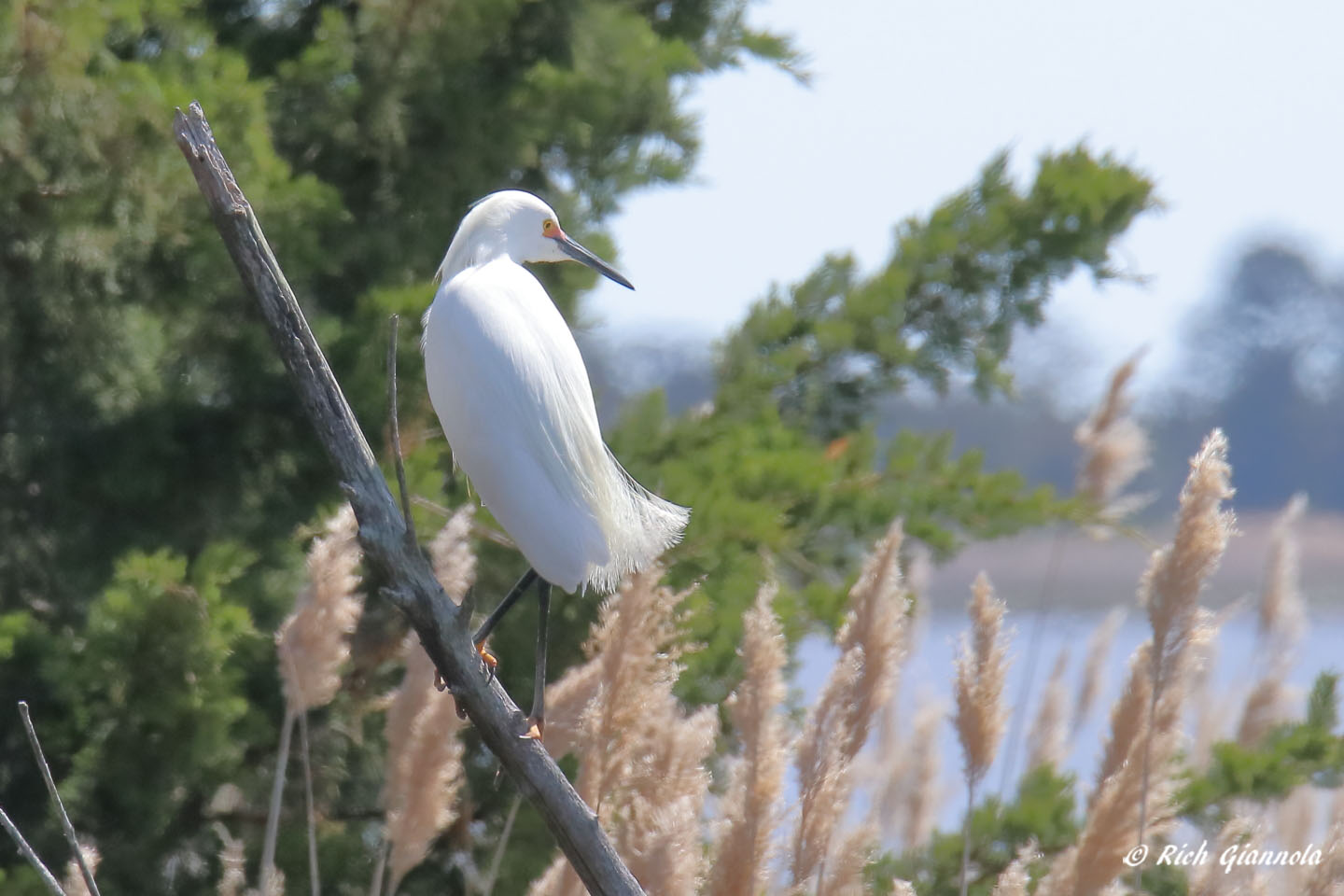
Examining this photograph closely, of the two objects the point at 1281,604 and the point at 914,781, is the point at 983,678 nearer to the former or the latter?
the point at 914,781

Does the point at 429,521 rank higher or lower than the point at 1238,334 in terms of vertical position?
lower

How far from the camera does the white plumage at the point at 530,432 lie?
6.80 ft

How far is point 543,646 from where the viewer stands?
6.86ft

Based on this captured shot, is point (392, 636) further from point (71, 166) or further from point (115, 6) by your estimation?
point (115, 6)

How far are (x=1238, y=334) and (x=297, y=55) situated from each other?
3880cm

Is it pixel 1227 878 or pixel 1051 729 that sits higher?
pixel 1051 729

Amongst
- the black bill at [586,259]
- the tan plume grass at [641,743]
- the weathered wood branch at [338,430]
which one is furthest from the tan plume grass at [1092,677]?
the weathered wood branch at [338,430]

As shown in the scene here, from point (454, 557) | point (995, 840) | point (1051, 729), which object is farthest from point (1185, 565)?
point (1051, 729)

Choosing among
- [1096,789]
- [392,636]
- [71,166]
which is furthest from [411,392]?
[1096,789]

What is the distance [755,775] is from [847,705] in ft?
0.61

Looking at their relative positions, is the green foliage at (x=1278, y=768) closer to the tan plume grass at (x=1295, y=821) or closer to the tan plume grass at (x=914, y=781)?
the tan plume grass at (x=1295, y=821)

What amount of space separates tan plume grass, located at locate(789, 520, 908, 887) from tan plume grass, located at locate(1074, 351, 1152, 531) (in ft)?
5.44

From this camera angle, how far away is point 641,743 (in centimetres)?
Result: 227

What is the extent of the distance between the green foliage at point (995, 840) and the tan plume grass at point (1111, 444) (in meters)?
0.78
